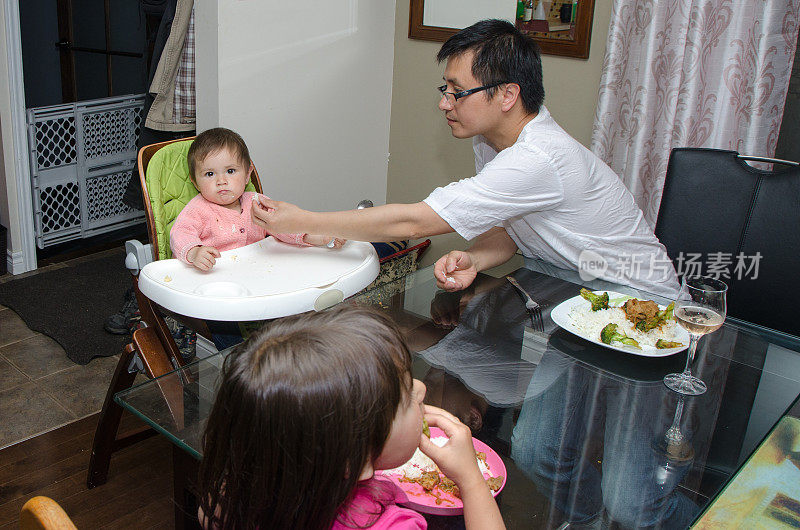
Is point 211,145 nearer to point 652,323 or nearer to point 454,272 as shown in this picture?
point 454,272

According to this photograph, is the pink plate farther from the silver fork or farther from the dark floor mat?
the dark floor mat

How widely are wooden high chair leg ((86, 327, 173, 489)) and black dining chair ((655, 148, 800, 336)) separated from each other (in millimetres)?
1415

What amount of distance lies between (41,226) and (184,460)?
275cm

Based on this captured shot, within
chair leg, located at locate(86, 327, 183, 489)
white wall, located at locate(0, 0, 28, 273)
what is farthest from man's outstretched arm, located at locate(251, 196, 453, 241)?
white wall, located at locate(0, 0, 28, 273)

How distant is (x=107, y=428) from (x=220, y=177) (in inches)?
30.4

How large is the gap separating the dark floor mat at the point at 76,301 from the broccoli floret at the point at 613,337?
2057 millimetres

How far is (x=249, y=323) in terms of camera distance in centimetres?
178

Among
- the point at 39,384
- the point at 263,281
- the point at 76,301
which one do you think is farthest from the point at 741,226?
the point at 76,301

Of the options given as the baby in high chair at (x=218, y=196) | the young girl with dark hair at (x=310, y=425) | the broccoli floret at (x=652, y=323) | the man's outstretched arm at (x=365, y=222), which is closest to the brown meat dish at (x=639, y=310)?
the broccoli floret at (x=652, y=323)

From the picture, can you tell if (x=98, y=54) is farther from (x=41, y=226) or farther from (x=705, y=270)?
(x=705, y=270)

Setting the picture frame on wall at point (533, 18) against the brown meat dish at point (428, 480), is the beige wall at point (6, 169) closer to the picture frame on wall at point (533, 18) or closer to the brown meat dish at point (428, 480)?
the picture frame on wall at point (533, 18)

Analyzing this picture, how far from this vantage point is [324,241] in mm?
1928

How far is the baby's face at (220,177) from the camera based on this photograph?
2035 mm

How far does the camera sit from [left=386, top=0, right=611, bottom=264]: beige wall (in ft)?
9.16
